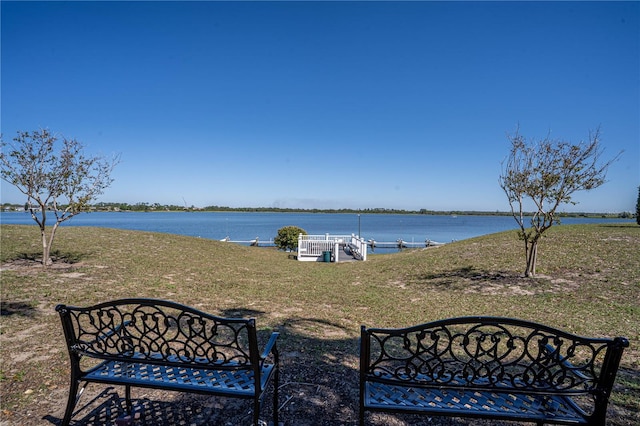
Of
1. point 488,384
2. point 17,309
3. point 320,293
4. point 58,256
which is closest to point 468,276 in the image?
point 320,293

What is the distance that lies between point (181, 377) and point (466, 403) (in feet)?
7.20

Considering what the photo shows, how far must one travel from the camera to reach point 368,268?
12.9m

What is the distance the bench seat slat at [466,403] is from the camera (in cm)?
226

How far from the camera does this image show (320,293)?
27.8 ft

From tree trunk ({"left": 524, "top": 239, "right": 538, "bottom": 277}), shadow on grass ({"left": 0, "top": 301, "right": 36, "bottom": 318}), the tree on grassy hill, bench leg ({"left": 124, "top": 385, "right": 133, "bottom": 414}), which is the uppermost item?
tree trunk ({"left": 524, "top": 239, "right": 538, "bottom": 277})

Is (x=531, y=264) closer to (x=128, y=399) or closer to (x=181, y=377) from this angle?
(x=181, y=377)

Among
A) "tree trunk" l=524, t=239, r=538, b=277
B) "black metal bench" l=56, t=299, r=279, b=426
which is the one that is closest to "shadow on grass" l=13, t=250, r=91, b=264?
"black metal bench" l=56, t=299, r=279, b=426

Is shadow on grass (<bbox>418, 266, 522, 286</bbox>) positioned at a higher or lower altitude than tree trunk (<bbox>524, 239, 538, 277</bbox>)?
lower

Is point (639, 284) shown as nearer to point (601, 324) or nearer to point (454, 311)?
point (601, 324)

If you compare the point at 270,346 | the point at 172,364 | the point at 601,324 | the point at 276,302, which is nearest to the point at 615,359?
the point at 270,346

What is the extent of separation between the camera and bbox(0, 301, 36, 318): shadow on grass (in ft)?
18.4

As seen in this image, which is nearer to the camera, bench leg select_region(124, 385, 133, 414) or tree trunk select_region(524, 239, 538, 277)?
bench leg select_region(124, 385, 133, 414)

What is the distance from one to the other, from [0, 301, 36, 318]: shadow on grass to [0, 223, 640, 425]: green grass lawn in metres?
→ 0.02

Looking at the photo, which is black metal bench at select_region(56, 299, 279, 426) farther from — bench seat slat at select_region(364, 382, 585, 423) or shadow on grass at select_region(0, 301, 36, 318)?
shadow on grass at select_region(0, 301, 36, 318)
